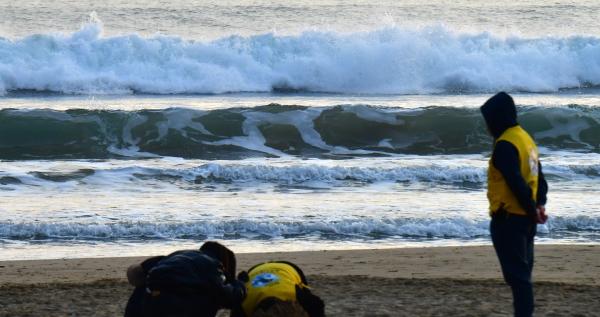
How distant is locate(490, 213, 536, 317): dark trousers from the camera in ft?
21.4

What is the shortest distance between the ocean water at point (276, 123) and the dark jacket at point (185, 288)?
194 inches

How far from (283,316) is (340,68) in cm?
2338

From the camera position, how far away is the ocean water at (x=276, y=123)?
12.2 meters

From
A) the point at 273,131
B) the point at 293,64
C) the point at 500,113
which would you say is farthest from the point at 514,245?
the point at 293,64

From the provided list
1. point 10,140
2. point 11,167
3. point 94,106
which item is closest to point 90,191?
point 11,167

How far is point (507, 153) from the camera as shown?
643cm

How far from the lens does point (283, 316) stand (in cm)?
613

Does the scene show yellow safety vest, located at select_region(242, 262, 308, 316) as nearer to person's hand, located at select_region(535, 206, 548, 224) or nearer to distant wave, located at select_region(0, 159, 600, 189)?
person's hand, located at select_region(535, 206, 548, 224)

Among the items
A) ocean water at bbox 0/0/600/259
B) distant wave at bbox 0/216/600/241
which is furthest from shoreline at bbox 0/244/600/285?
distant wave at bbox 0/216/600/241

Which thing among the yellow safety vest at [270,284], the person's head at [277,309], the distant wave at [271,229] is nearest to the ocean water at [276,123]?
the distant wave at [271,229]

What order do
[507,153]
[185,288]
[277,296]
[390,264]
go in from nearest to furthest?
[185,288] < [277,296] < [507,153] < [390,264]

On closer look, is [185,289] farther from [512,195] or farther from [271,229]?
[271,229]

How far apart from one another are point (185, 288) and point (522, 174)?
198 cm

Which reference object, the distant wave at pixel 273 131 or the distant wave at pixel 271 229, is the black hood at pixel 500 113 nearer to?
the distant wave at pixel 271 229
